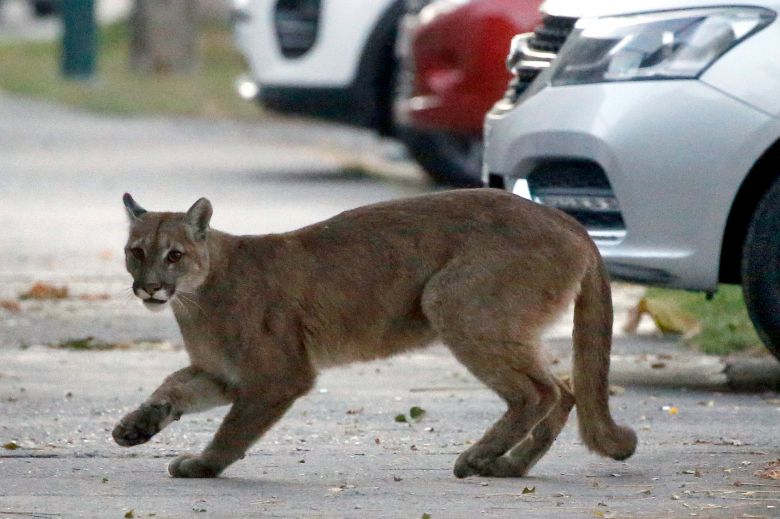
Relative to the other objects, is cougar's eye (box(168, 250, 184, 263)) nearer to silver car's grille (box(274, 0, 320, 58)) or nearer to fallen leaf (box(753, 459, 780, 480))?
fallen leaf (box(753, 459, 780, 480))

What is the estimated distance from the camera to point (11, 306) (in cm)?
912

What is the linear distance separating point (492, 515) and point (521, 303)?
85 centimetres

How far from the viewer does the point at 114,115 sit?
21.3m

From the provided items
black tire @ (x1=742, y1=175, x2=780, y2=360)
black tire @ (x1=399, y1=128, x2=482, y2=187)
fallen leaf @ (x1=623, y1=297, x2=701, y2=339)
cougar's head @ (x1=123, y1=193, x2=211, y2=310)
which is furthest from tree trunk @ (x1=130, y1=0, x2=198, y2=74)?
cougar's head @ (x1=123, y1=193, x2=211, y2=310)

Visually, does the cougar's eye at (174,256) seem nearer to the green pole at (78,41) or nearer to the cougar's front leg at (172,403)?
the cougar's front leg at (172,403)

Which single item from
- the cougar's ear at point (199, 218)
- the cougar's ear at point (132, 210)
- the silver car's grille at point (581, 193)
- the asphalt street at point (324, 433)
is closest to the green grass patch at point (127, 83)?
the asphalt street at point (324, 433)

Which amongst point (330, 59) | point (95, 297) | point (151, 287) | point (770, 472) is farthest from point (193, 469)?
point (330, 59)

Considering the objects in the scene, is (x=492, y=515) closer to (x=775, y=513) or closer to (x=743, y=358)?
(x=775, y=513)

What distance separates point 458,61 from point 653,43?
499 centimetres

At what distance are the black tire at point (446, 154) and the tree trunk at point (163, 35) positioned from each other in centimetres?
1436

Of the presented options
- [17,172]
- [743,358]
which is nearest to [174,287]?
[743,358]

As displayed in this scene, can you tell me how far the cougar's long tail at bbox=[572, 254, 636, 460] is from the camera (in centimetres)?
572

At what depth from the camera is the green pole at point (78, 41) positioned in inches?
1047

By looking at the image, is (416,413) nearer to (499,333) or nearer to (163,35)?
(499,333)
